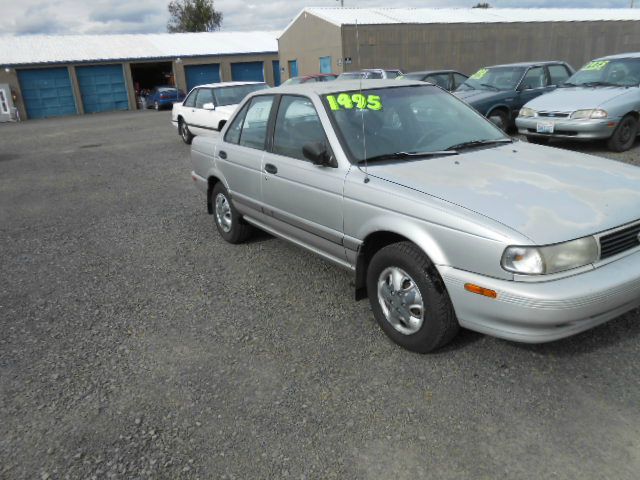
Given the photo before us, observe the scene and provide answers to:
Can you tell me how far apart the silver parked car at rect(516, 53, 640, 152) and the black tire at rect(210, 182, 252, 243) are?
572 cm

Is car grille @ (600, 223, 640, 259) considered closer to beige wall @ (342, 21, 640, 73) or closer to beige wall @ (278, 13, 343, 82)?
beige wall @ (342, 21, 640, 73)

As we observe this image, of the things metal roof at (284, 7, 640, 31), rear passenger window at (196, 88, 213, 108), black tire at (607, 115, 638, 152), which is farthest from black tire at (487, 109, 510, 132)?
metal roof at (284, 7, 640, 31)

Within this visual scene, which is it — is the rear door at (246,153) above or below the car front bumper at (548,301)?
above

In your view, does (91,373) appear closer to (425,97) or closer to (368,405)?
(368,405)

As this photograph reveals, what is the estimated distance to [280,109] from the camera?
4.38 metres

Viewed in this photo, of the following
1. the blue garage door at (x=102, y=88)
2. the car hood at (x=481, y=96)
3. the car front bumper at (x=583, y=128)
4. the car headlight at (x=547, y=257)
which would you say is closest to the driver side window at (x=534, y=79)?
the car hood at (x=481, y=96)

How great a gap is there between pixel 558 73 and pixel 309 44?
67.1 ft

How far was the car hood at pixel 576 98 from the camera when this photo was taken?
821 centimetres

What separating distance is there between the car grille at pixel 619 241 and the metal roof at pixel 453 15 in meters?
25.4

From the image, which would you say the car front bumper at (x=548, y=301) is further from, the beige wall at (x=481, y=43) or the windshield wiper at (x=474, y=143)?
the beige wall at (x=481, y=43)

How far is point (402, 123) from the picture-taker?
3.89 meters

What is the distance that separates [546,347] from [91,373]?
9.37 ft

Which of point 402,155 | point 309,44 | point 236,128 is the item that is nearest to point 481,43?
point 309,44

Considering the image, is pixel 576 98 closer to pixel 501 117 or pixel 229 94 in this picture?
pixel 501 117
